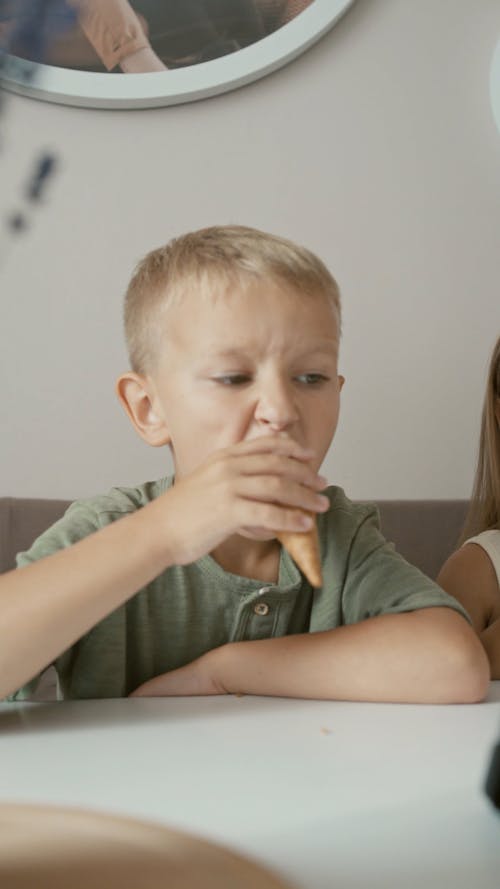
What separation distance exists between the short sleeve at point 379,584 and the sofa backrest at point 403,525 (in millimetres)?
379

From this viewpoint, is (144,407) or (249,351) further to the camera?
(144,407)

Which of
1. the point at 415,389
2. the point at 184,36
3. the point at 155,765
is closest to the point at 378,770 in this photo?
the point at 155,765

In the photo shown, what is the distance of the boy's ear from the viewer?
1.02m

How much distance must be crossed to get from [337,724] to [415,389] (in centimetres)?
103

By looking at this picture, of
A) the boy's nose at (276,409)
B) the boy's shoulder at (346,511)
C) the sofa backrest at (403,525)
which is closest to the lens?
the boy's nose at (276,409)

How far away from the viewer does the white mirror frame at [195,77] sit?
150 cm

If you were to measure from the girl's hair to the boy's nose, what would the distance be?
2.22 feet

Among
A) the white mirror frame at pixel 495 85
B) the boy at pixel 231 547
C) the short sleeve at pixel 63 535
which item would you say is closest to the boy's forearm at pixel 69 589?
the boy at pixel 231 547

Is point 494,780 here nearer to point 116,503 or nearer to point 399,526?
point 116,503

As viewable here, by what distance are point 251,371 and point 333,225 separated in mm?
804

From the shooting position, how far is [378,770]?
1.80 ft

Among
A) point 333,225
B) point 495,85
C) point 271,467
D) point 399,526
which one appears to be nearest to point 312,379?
point 271,467

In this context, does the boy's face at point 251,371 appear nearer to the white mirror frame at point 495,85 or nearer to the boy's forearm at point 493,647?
the boy's forearm at point 493,647

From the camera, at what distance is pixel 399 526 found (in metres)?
1.44
